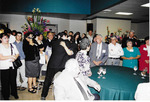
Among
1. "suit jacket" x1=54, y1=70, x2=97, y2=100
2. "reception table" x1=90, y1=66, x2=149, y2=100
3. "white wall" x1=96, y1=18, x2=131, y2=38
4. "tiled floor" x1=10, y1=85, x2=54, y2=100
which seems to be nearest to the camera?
"suit jacket" x1=54, y1=70, x2=97, y2=100

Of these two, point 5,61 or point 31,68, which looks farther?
point 31,68

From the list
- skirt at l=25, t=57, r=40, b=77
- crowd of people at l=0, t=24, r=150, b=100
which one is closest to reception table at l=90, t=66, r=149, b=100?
crowd of people at l=0, t=24, r=150, b=100

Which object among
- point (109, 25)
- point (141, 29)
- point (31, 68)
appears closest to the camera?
point (31, 68)

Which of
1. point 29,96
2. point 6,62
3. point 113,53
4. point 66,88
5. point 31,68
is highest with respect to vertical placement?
point 113,53

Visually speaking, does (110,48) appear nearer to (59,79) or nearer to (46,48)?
(46,48)

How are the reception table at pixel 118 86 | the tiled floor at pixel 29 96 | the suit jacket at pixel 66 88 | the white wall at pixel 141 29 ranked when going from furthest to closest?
the white wall at pixel 141 29, the tiled floor at pixel 29 96, the reception table at pixel 118 86, the suit jacket at pixel 66 88

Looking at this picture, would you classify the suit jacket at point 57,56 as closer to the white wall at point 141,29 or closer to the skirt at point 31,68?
the skirt at point 31,68

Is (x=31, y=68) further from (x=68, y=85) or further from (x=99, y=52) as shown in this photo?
(x=68, y=85)

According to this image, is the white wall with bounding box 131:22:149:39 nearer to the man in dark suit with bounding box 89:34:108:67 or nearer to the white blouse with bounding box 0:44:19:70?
the man in dark suit with bounding box 89:34:108:67

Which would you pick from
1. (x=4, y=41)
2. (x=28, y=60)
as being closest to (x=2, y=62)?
(x=4, y=41)

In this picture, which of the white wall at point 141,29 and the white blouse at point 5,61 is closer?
the white blouse at point 5,61

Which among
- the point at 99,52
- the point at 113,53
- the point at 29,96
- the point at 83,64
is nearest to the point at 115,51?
the point at 113,53

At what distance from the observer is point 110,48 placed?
4.32 m

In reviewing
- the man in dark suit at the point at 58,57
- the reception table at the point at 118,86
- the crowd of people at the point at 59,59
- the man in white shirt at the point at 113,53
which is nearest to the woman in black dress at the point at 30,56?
the crowd of people at the point at 59,59
